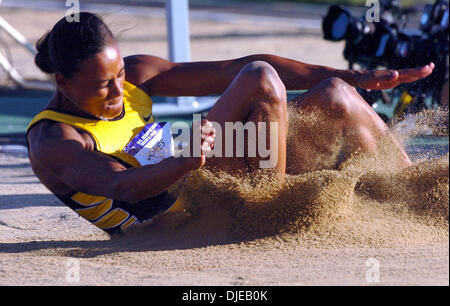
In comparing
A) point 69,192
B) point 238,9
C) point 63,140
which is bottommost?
point 238,9

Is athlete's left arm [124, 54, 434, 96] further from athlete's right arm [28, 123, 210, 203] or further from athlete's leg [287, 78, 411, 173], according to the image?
athlete's right arm [28, 123, 210, 203]

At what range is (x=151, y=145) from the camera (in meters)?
2.73

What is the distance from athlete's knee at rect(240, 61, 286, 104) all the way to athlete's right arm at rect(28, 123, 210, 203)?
55cm

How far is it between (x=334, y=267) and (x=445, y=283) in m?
0.37

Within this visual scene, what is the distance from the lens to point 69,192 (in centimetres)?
264

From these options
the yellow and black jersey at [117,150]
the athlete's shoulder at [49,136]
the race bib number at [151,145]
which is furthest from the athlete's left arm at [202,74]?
the athlete's shoulder at [49,136]

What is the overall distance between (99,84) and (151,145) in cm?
36

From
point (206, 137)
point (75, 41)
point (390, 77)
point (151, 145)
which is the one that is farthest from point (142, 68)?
point (390, 77)

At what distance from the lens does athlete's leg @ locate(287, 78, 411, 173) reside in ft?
9.12

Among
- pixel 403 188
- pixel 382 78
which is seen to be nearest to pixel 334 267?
pixel 403 188

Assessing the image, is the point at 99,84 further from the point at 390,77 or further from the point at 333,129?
the point at 390,77

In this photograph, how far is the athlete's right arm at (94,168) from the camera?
2277 millimetres

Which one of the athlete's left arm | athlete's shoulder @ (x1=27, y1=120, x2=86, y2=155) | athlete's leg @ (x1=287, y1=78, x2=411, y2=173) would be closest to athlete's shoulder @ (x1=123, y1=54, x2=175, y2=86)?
the athlete's left arm

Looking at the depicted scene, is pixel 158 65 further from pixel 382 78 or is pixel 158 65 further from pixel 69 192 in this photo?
pixel 382 78
